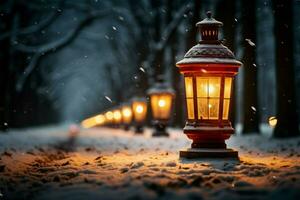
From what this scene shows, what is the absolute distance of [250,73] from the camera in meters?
25.0

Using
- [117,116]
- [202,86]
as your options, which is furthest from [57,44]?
[202,86]

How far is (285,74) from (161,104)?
28.7 feet

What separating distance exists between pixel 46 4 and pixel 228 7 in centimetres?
1204

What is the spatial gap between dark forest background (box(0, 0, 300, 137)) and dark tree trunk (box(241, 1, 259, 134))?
41 millimetres

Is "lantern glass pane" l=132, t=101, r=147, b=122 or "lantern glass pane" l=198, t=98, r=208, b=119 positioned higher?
"lantern glass pane" l=198, t=98, r=208, b=119

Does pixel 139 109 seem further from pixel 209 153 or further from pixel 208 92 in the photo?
pixel 209 153

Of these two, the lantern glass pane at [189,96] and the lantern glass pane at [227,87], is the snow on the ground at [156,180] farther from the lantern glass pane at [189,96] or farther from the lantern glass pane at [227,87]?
the lantern glass pane at [227,87]

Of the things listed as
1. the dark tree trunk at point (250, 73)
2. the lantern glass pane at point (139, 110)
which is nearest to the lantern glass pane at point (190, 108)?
the dark tree trunk at point (250, 73)

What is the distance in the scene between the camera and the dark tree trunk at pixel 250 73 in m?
24.4

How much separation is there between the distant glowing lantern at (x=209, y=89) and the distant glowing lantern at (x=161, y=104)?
1433cm

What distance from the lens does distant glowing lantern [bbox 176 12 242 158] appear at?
1341cm

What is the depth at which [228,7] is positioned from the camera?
26.2 m

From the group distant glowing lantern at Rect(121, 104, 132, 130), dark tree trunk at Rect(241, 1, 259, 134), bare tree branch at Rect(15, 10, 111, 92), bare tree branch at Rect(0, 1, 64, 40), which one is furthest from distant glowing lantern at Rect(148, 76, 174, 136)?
distant glowing lantern at Rect(121, 104, 132, 130)

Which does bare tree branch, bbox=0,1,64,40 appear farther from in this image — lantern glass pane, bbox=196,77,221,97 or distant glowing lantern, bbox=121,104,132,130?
lantern glass pane, bbox=196,77,221,97
